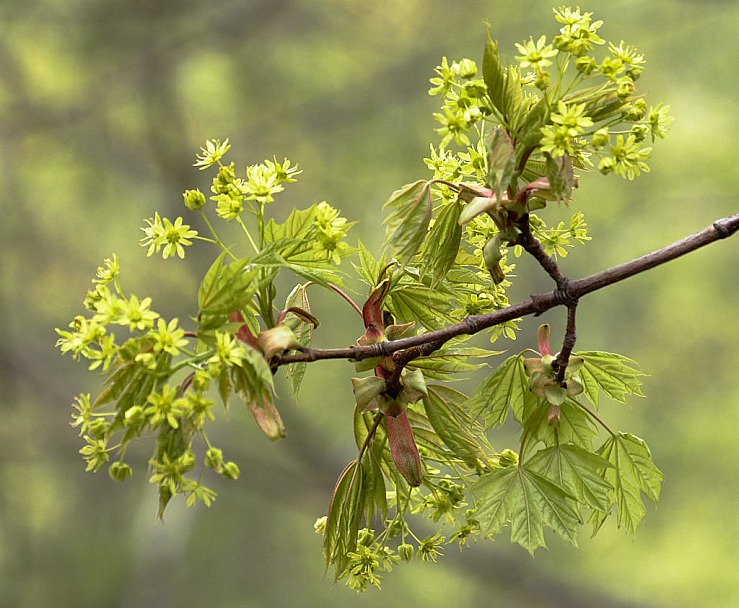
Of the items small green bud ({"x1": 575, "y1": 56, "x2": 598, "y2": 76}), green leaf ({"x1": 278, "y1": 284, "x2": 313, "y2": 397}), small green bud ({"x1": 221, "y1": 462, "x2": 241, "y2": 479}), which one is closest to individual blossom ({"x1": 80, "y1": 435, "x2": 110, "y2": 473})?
small green bud ({"x1": 221, "y1": 462, "x2": 241, "y2": 479})

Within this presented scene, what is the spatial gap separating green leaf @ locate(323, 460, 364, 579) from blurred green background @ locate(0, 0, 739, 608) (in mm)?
4187

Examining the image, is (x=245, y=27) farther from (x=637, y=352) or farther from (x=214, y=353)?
(x=214, y=353)

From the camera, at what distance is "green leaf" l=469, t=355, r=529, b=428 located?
3.58 feet

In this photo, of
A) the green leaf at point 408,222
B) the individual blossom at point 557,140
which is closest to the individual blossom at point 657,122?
the individual blossom at point 557,140

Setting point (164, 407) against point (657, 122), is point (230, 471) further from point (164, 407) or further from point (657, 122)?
point (657, 122)

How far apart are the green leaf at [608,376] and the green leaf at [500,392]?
0.08 meters

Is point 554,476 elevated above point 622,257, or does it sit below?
below

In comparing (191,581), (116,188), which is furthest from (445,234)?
(191,581)

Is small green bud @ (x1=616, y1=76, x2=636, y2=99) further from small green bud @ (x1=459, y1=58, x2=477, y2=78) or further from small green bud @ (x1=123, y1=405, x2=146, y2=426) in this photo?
small green bud @ (x1=123, y1=405, x2=146, y2=426)

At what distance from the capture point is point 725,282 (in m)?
7.80

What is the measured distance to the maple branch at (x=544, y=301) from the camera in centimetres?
92

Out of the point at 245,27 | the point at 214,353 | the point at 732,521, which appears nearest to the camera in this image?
the point at 214,353

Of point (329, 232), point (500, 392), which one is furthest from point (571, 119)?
point (500, 392)

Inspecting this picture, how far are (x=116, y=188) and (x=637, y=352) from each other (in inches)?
180
